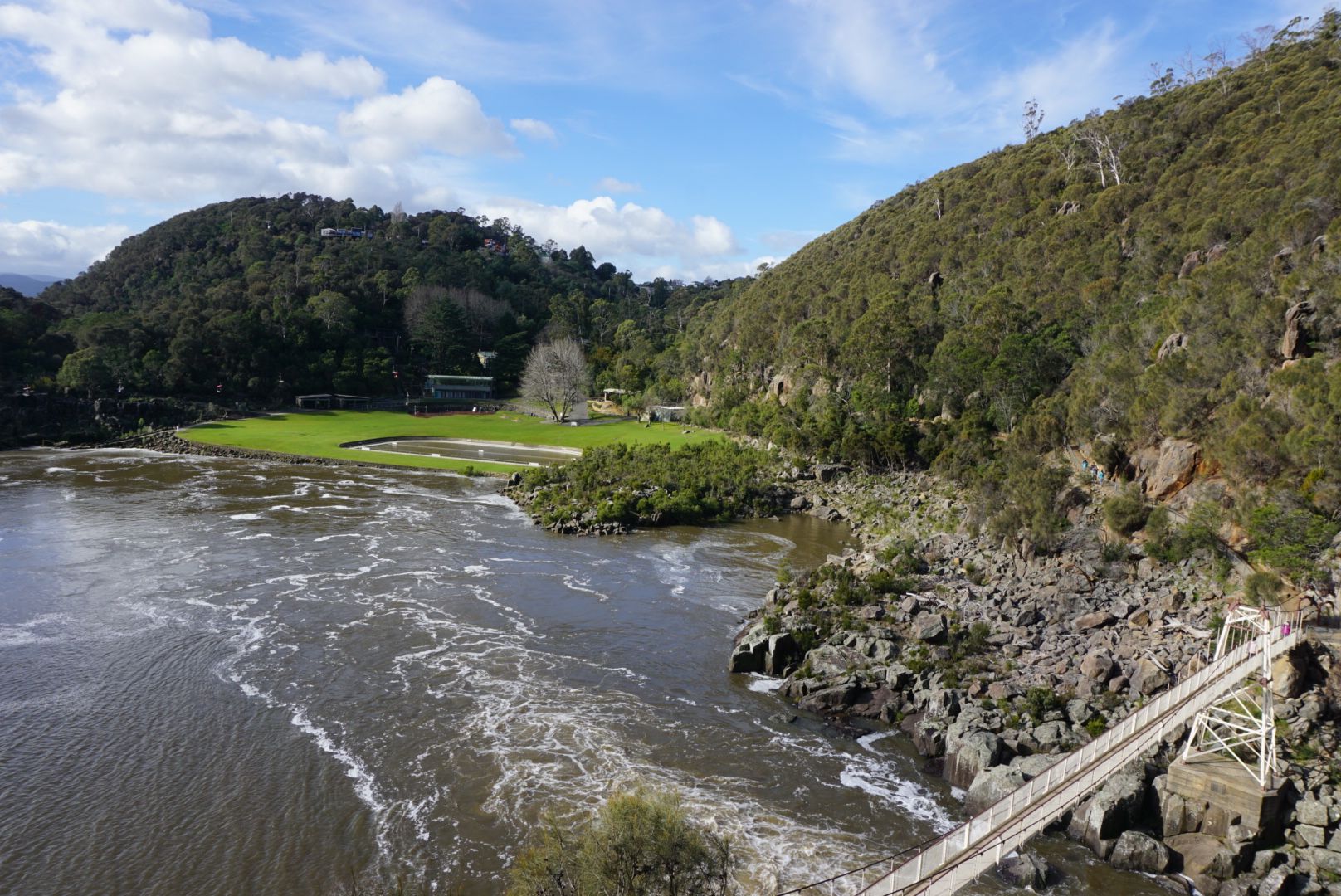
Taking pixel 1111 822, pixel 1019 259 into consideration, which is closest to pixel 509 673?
pixel 1111 822

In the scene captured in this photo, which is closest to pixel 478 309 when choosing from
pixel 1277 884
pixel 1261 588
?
pixel 1261 588

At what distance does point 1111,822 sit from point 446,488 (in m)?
39.5

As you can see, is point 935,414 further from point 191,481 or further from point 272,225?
point 272,225

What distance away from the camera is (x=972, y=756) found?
15000 mm

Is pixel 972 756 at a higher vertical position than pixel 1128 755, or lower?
lower

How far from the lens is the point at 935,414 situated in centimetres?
4562

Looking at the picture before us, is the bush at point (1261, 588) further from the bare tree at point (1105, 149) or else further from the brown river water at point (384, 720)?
the bare tree at point (1105, 149)

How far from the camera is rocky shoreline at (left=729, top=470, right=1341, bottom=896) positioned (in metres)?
12.3

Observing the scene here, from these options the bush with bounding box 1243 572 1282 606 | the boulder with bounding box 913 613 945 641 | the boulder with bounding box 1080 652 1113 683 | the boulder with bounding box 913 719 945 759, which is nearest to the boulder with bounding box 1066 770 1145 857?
the boulder with bounding box 913 719 945 759

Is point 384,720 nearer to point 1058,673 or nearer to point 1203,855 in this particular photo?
point 1058,673

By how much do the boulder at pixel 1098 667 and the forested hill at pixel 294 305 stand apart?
277ft

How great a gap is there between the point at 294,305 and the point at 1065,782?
10298 centimetres

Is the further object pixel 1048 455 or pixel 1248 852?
pixel 1048 455

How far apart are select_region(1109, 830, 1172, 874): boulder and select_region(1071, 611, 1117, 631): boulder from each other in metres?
7.78
